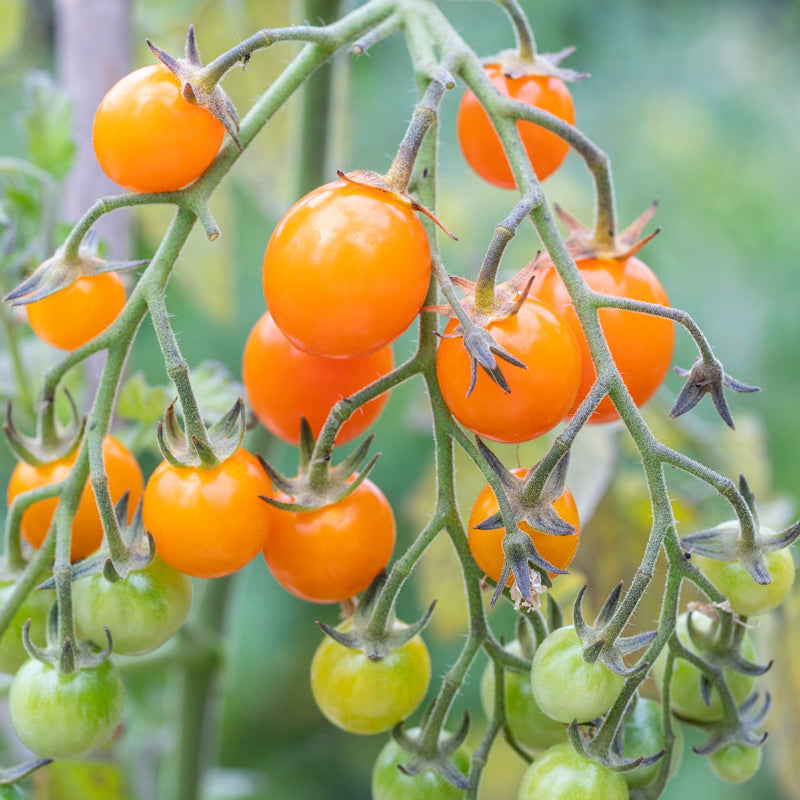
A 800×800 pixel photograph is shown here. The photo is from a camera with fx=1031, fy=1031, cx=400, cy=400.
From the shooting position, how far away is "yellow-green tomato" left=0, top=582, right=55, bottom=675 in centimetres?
60

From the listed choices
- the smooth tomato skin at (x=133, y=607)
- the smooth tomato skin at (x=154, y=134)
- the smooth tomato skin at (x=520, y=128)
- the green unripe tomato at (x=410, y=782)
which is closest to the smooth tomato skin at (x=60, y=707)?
the smooth tomato skin at (x=133, y=607)

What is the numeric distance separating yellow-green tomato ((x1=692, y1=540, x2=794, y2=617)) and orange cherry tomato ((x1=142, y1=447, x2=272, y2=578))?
0.77ft

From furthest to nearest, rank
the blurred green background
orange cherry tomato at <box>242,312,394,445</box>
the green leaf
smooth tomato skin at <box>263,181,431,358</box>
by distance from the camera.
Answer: the blurred green background, the green leaf, orange cherry tomato at <box>242,312,394,445</box>, smooth tomato skin at <box>263,181,431,358</box>

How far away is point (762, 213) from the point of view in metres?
1.82

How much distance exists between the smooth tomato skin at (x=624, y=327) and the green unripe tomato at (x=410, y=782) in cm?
20

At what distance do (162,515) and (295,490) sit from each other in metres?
0.07

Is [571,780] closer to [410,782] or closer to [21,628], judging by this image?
[410,782]

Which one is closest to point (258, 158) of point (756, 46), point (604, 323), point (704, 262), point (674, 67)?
point (604, 323)

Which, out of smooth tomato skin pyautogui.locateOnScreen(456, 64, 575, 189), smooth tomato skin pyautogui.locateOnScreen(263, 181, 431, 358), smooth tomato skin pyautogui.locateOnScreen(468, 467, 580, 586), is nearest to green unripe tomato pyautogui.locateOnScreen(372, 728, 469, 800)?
smooth tomato skin pyautogui.locateOnScreen(468, 467, 580, 586)

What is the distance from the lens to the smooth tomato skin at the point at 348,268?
47 cm

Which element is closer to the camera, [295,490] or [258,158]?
[295,490]

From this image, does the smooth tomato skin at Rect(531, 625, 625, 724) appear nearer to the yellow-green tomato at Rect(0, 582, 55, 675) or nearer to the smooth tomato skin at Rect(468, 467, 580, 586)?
the smooth tomato skin at Rect(468, 467, 580, 586)

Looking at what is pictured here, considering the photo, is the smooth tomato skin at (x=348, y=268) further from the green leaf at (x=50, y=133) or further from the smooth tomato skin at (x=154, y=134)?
the green leaf at (x=50, y=133)

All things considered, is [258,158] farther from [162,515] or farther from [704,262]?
[704,262]
